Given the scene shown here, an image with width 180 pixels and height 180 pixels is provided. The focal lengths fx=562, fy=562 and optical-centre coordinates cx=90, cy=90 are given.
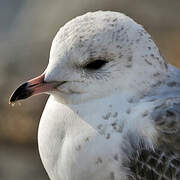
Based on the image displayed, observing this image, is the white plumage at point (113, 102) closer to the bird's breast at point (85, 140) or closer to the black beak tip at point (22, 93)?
the bird's breast at point (85, 140)

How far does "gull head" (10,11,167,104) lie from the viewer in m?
2.45

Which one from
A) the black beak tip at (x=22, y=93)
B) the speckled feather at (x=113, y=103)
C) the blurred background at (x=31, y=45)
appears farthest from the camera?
the blurred background at (x=31, y=45)

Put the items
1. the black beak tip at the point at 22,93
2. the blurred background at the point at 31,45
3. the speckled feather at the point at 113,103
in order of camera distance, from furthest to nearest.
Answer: the blurred background at the point at 31,45, the black beak tip at the point at 22,93, the speckled feather at the point at 113,103

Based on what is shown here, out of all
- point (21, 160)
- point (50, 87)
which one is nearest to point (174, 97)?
point (50, 87)

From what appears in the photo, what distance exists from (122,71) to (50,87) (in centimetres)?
33

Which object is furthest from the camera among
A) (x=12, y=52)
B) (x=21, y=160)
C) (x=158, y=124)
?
(x=12, y=52)

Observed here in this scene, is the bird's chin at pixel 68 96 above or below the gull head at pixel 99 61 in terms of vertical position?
below

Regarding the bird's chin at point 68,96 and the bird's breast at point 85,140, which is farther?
the bird's chin at point 68,96

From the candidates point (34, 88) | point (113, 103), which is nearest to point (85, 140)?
point (113, 103)

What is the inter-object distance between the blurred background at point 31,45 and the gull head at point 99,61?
2.33 metres

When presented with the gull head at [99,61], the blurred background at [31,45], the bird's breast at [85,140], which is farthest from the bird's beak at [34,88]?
the blurred background at [31,45]

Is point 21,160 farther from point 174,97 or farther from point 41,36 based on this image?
point 174,97

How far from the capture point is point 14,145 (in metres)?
4.91

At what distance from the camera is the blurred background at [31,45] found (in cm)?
486
